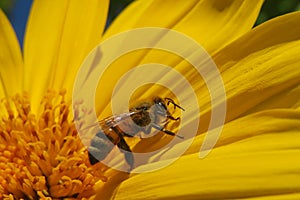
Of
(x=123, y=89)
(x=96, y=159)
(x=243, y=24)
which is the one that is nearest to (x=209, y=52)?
(x=243, y=24)

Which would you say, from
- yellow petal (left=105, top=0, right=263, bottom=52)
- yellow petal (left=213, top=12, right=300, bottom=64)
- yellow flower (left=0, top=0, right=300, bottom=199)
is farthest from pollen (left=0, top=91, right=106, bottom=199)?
yellow petal (left=213, top=12, right=300, bottom=64)

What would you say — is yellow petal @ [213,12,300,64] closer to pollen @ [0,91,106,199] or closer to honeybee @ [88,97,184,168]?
honeybee @ [88,97,184,168]

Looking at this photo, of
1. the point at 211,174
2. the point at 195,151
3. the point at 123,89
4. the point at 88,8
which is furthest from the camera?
the point at 88,8

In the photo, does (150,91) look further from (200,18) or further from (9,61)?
(9,61)

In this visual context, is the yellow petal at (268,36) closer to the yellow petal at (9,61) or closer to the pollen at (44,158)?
the pollen at (44,158)

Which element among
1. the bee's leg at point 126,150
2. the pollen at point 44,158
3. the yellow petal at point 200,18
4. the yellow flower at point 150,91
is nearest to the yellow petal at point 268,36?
the yellow flower at point 150,91

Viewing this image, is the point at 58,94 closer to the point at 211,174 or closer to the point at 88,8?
the point at 88,8

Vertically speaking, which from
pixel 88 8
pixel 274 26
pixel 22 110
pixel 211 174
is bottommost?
pixel 211 174
